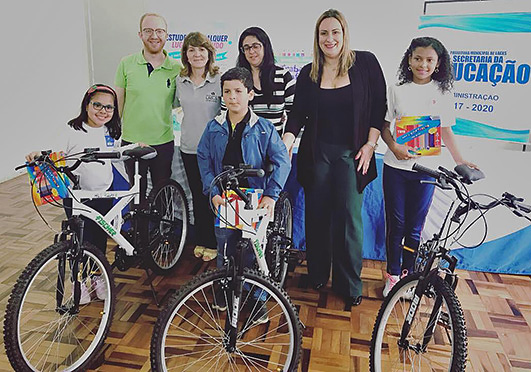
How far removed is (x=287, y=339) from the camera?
8.17 feet

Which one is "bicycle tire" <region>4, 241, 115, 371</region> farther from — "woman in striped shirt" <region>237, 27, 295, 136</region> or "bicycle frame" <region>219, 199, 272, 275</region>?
"woman in striped shirt" <region>237, 27, 295, 136</region>

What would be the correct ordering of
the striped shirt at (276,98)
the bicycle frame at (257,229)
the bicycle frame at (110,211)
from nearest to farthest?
the bicycle frame at (257,229), the bicycle frame at (110,211), the striped shirt at (276,98)

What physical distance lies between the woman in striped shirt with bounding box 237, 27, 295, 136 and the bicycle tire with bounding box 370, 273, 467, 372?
1285 millimetres

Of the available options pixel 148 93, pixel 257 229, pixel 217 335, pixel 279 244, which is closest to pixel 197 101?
pixel 148 93

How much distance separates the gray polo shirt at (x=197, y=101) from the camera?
296 centimetres

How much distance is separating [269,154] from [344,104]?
20.4 inches

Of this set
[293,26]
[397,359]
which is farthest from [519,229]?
[293,26]

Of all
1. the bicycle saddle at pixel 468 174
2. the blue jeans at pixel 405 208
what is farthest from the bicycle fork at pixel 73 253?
the blue jeans at pixel 405 208

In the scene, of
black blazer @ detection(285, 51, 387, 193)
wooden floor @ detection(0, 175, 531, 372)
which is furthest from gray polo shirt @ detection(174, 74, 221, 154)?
wooden floor @ detection(0, 175, 531, 372)

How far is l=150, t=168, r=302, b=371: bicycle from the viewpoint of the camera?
6.39 ft

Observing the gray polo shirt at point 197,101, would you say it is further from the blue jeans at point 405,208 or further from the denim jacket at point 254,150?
the blue jeans at point 405,208

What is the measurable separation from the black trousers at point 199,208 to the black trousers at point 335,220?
716 millimetres

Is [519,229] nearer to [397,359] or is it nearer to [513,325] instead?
[513,325]

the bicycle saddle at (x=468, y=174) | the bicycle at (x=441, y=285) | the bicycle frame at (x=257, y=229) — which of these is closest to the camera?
the bicycle at (x=441, y=285)
